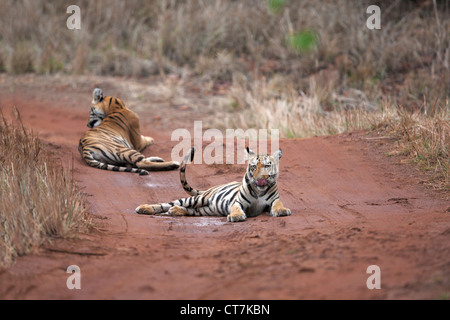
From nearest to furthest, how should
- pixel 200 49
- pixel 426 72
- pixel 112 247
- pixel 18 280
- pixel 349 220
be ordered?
pixel 18 280, pixel 112 247, pixel 349 220, pixel 426 72, pixel 200 49

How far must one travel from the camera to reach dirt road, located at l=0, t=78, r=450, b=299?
14.2ft

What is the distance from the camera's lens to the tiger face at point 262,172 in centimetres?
Result: 659

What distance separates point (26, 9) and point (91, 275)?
14905mm

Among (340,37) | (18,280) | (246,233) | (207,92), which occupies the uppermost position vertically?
(340,37)

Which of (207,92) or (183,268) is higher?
(207,92)

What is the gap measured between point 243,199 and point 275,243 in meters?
1.47

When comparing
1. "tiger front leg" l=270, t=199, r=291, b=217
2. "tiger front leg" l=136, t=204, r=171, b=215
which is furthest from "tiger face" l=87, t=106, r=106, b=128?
"tiger front leg" l=270, t=199, r=291, b=217

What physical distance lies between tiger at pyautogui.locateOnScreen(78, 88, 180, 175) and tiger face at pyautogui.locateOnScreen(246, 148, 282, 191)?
2604 millimetres

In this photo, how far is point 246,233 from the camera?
5879 millimetres

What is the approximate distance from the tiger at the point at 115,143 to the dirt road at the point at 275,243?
197mm

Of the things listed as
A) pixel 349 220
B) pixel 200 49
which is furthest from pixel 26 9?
pixel 349 220

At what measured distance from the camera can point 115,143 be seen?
9766 millimetres

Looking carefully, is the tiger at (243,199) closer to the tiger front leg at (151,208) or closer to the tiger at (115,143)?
the tiger front leg at (151,208)

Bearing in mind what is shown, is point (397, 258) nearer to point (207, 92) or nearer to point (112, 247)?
point (112, 247)
